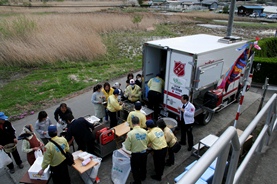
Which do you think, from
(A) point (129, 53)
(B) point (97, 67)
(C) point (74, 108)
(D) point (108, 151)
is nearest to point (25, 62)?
(B) point (97, 67)

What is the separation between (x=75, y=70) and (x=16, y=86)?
3.54m

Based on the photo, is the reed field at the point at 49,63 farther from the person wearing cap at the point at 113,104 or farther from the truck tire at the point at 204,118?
the truck tire at the point at 204,118

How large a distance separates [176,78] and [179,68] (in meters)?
0.38

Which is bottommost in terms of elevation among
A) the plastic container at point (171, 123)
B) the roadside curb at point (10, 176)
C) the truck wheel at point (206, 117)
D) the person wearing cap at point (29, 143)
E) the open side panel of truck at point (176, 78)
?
the roadside curb at point (10, 176)

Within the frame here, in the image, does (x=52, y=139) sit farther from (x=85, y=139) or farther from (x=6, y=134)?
(x=6, y=134)

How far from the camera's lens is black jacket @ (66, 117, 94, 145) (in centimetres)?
554

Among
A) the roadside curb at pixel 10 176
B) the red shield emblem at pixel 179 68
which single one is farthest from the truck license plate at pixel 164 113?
the roadside curb at pixel 10 176

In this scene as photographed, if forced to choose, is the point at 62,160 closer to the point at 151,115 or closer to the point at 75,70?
the point at 151,115

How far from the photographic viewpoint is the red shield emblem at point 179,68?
6.65m

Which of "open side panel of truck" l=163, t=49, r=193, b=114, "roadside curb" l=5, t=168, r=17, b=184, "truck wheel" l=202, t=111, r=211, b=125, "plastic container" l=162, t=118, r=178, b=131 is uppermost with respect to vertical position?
"open side panel of truck" l=163, t=49, r=193, b=114

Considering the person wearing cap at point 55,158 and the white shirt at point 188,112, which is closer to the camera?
the person wearing cap at point 55,158

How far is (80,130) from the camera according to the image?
5.56 m

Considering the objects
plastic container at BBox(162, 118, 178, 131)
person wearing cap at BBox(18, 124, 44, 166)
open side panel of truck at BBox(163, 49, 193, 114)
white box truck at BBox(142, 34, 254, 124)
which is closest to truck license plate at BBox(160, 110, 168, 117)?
white box truck at BBox(142, 34, 254, 124)

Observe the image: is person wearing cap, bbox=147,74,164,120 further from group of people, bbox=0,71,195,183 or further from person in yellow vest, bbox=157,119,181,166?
person in yellow vest, bbox=157,119,181,166
